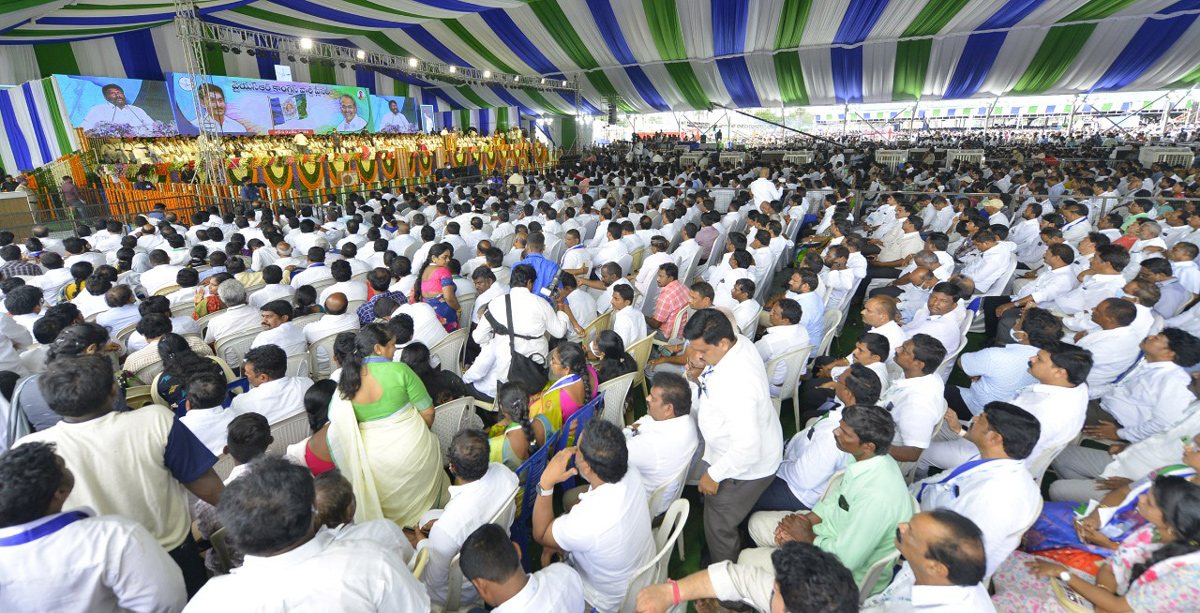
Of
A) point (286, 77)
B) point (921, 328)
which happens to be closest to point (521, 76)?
point (286, 77)

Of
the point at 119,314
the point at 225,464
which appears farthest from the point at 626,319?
the point at 119,314

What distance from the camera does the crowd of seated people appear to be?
1460 millimetres

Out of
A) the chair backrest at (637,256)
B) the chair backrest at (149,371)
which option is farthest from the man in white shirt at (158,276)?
the chair backrest at (637,256)

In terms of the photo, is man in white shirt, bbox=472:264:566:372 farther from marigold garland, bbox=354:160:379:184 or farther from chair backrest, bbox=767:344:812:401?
marigold garland, bbox=354:160:379:184

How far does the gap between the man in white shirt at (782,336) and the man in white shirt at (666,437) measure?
4.24ft

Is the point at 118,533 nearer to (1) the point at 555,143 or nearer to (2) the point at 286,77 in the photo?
(2) the point at 286,77

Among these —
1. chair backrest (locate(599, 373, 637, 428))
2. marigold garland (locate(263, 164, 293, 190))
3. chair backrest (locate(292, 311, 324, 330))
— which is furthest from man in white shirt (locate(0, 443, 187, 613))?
marigold garland (locate(263, 164, 293, 190))

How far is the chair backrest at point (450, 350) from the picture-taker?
11.8ft

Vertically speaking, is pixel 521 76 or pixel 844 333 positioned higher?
pixel 521 76

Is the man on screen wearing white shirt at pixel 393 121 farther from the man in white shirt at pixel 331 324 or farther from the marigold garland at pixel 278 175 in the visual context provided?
the man in white shirt at pixel 331 324

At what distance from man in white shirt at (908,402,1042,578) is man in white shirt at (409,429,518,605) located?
5.48ft

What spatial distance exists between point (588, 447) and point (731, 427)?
0.77 metres

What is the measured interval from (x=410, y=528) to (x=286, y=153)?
1763 centimetres

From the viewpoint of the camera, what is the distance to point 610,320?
4359mm
